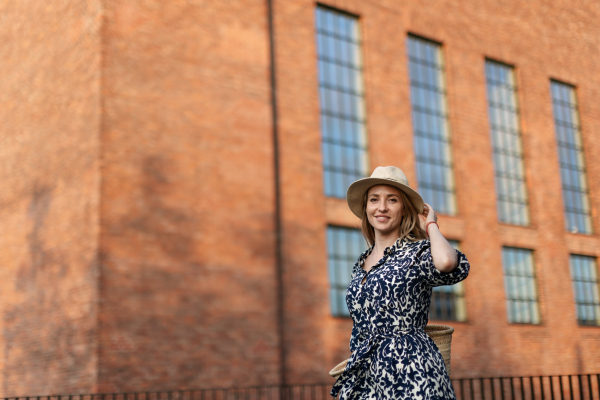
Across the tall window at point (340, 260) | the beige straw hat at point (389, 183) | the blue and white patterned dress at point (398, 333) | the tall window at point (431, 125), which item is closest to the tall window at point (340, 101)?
the tall window at point (340, 260)

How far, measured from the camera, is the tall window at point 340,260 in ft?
60.2

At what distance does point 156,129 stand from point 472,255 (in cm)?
1021

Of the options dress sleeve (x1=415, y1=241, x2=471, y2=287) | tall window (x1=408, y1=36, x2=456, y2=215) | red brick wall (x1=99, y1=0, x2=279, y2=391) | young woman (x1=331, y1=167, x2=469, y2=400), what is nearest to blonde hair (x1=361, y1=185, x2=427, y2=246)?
young woman (x1=331, y1=167, x2=469, y2=400)

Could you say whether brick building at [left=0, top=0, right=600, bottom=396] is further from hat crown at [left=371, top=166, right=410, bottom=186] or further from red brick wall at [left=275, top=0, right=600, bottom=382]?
hat crown at [left=371, top=166, right=410, bottom=186]

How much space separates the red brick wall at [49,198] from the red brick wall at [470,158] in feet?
15.4

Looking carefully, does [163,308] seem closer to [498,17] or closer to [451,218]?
[451,218]

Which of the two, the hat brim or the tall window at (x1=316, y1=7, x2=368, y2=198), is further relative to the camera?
the tall window at (x1=316, y1=7, x2=368, y2=198)

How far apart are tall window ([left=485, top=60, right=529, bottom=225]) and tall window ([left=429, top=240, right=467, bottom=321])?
336 cm

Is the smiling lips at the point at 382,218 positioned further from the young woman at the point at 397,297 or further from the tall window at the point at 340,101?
the tall window at the point at 340,101

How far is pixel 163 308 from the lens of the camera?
15.6 meters

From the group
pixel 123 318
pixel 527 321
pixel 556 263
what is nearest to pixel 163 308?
pixel 123 318

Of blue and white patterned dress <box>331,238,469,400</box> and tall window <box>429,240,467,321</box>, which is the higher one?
tall window <box>429,240,467,321</box>

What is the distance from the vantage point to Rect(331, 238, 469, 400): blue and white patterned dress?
3195 millimetres

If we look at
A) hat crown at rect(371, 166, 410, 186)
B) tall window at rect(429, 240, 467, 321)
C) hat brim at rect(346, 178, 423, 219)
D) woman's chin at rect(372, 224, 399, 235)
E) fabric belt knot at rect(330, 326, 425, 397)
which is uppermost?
tall window at rect(429, 240, 467, 321)
